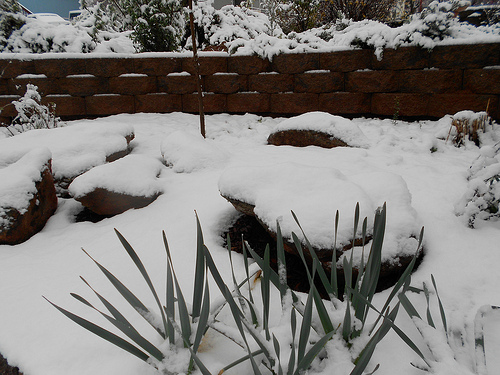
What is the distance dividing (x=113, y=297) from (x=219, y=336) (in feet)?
1.64

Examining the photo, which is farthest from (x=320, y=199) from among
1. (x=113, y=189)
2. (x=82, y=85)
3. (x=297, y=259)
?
(x=82, y=85)

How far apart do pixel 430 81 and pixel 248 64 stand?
2177 millimetres

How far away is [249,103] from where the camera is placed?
14.3ft

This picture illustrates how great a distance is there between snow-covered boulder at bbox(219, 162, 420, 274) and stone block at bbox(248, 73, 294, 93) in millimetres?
2624

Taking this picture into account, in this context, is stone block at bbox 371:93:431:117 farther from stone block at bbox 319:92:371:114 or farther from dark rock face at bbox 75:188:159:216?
dark rock face at bbox 75:188:159:216

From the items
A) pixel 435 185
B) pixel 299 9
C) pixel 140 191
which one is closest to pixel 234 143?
pixel 140 191

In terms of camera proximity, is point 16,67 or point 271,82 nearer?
point 271,82

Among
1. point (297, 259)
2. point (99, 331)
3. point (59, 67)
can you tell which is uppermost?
point (59, 67)

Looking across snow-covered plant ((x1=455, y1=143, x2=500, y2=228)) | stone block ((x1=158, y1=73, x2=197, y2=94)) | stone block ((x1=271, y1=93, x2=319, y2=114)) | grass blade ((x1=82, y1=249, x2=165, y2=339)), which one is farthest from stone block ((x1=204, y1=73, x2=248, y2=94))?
grass blade ((x1=82, y1=249, x2=165, y2=339))

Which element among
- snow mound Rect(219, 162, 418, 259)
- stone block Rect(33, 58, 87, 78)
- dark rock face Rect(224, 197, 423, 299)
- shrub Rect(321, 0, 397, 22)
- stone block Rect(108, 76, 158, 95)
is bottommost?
dark rock face Rect(224, 197, 423, 299)

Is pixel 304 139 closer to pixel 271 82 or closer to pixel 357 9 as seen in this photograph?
pixel 271 82

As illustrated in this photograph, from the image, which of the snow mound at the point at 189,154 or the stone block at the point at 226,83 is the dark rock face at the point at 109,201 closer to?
the snow mound at the point at 189,154

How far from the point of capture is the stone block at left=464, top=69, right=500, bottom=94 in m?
3.47

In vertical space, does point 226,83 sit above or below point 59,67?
below
